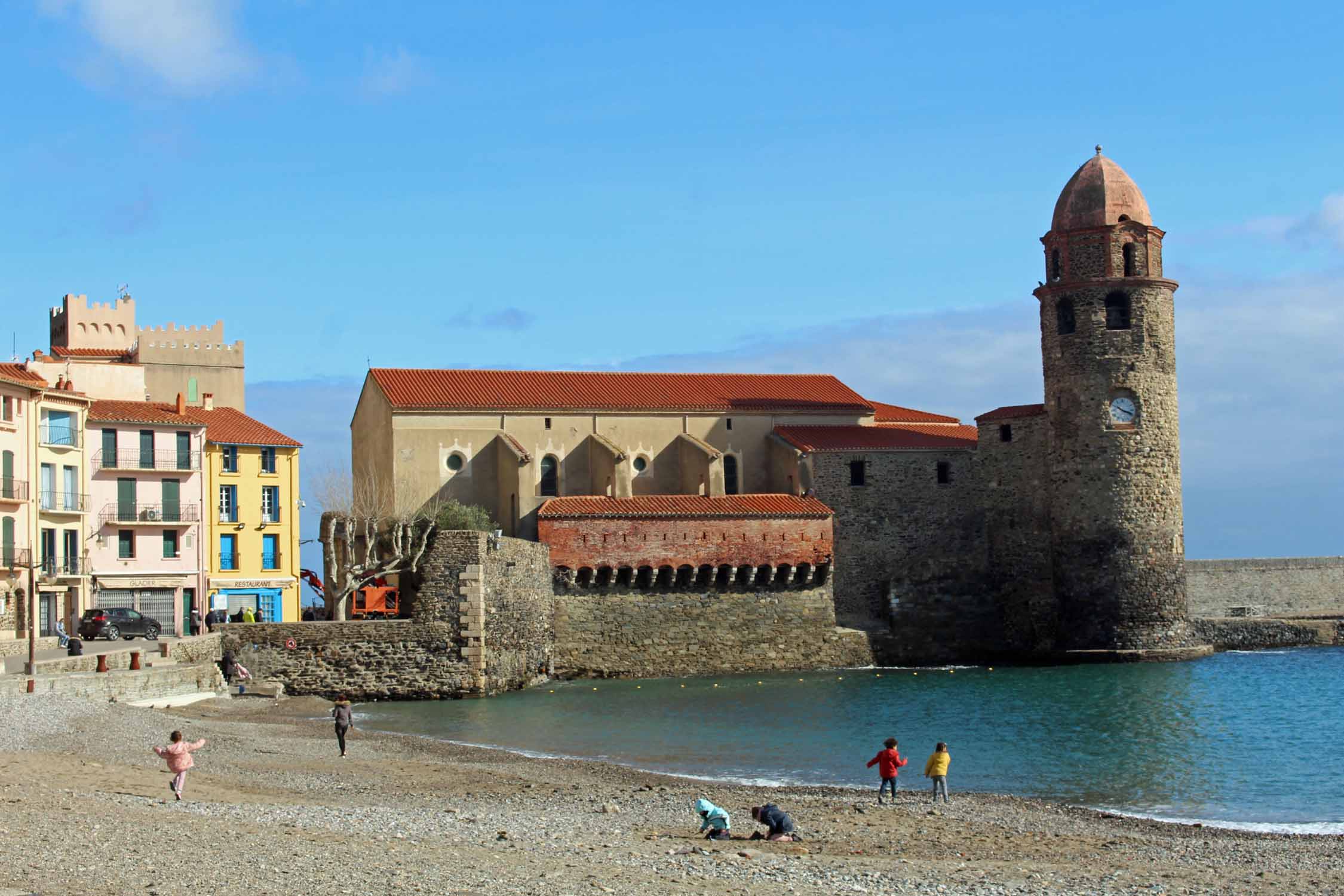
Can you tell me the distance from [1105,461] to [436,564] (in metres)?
23.3

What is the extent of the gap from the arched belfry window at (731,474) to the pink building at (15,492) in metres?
23.7

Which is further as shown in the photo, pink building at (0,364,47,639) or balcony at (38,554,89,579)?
balcony at (38,554,89,579)

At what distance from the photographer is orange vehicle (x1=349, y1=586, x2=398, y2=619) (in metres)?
46.4

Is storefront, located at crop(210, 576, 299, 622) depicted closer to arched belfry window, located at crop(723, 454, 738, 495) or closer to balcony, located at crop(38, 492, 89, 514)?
balcony, located at crop(38, 492, 89, 514)

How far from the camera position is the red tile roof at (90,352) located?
192ft

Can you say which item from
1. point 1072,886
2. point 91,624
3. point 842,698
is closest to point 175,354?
point 91,624

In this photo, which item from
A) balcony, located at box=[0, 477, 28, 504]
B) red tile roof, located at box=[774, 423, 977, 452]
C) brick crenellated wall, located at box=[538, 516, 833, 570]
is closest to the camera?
balcony, located at box=[0, 477, 28, 504]

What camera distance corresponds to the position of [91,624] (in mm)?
39594

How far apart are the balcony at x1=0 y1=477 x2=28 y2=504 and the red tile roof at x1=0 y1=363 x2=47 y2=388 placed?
2.43 m

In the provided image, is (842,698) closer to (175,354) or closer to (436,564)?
(436,564)

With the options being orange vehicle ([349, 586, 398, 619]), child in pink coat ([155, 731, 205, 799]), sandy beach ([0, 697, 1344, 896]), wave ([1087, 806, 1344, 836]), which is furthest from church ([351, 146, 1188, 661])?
child in pink coat ([155, 731, 205, 799])

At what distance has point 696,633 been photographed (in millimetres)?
48906

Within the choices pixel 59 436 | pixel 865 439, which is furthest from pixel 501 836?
pixel 865 439

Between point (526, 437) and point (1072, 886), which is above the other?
point (526, 437)
